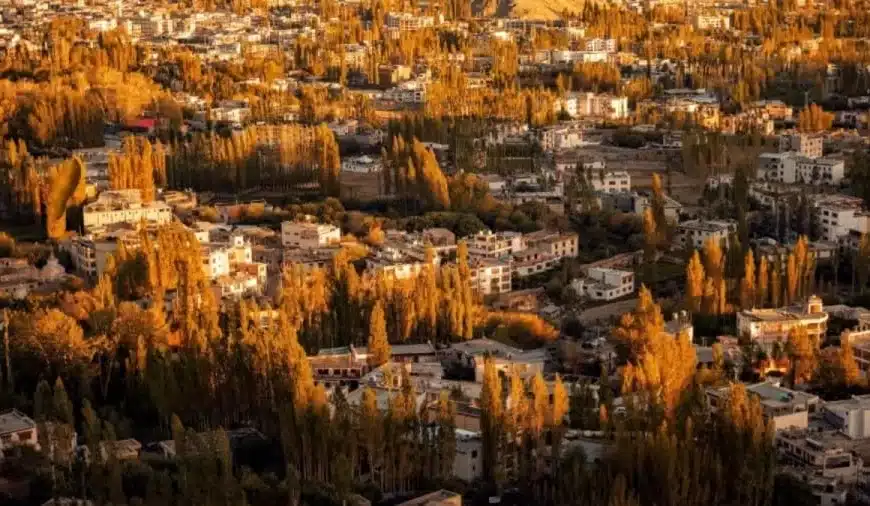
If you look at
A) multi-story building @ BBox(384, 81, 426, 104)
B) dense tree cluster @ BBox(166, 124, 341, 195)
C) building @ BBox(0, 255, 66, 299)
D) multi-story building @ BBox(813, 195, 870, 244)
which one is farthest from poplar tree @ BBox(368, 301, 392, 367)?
multi-story building @ BBox(384, 81, 426, 104)

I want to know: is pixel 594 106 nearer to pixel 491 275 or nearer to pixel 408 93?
pixel 408 93

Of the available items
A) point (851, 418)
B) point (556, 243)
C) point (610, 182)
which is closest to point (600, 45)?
point (610, 182)

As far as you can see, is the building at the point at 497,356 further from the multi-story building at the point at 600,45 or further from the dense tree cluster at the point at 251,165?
the multi-story building at the point at 600,45

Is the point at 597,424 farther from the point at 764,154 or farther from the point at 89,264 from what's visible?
the point at 764,154

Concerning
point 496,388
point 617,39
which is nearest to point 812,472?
point 496,388

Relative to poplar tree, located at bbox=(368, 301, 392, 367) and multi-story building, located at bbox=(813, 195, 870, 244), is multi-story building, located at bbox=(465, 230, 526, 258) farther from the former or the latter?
poplar tree, located at bbox=(368, 301, 392, 367)
